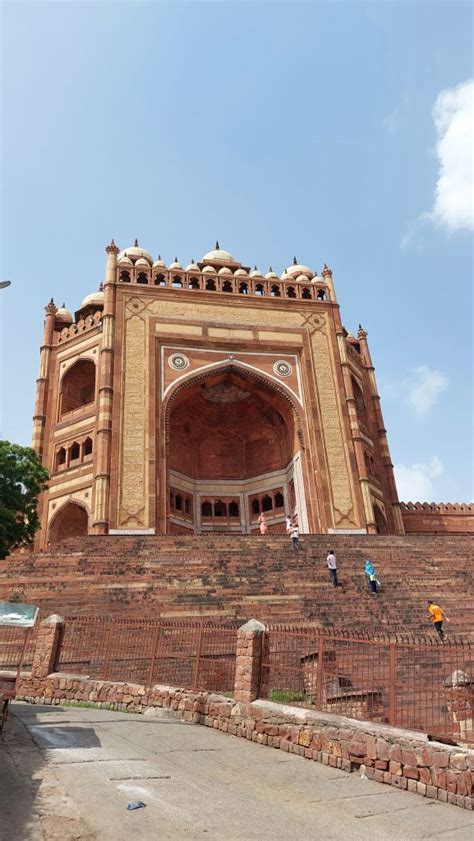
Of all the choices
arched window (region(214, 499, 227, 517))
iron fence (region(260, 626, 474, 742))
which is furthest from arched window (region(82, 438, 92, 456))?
iron fence (region(260, 626, 474, 742))

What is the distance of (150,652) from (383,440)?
75.7 feet

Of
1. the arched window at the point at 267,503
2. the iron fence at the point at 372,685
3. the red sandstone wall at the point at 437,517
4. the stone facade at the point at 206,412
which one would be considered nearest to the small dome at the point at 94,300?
the stone facade at the point at 206,412

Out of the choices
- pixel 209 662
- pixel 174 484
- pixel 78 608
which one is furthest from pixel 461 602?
pixel 174 484

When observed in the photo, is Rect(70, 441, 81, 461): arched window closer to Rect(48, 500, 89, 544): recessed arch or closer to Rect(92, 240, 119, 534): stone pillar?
Rect(48, 500, 89, 544): recessed arch

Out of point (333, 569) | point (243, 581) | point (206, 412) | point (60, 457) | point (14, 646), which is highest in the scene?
point (206, 412)

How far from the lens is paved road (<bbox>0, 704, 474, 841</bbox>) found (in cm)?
379

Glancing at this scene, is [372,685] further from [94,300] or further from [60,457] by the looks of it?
[94,300]

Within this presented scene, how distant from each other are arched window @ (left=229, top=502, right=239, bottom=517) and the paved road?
2223 centimetres

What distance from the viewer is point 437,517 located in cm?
2914

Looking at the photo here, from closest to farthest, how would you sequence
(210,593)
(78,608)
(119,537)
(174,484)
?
1. (78,608)
2. (210,593)
3. (119,537)
4. (174,484)

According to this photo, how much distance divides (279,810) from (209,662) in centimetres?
409

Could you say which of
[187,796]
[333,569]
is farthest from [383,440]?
[187,796]

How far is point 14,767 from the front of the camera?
189 inches

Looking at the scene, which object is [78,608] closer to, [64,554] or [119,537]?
[64,554]
